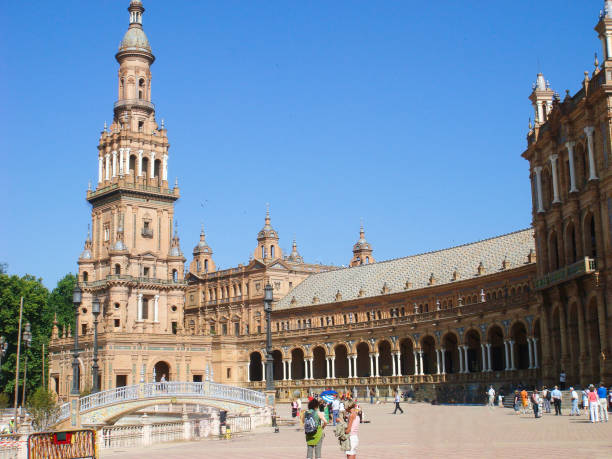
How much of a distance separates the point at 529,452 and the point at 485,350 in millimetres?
46638

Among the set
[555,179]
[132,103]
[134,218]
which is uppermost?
[132,103]

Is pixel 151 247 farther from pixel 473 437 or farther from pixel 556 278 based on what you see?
pixel 473 437

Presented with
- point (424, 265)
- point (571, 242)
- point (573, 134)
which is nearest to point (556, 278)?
point (571, 242)

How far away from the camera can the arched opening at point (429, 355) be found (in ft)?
261

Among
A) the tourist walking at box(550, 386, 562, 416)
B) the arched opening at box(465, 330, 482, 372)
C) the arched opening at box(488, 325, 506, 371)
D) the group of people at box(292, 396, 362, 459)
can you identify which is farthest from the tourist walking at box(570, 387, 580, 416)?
the arched opening at box(465, 330, 482, 372)

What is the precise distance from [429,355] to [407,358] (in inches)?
189

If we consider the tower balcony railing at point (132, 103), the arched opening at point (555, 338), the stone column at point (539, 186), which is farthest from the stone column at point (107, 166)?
the arched opening at point (555, 338)

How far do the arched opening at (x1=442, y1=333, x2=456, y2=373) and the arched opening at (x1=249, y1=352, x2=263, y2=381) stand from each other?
29.5 meters

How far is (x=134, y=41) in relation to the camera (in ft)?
332

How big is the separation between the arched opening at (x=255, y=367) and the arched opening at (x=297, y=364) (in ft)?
16.6

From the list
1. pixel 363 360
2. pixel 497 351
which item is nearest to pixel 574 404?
pixel 497 351

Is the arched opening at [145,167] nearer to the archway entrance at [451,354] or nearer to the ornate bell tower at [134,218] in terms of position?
the ornate bell tower at [134,218]

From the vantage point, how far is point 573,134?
163 feet

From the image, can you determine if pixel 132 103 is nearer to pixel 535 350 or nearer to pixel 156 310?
pixel 156 310
